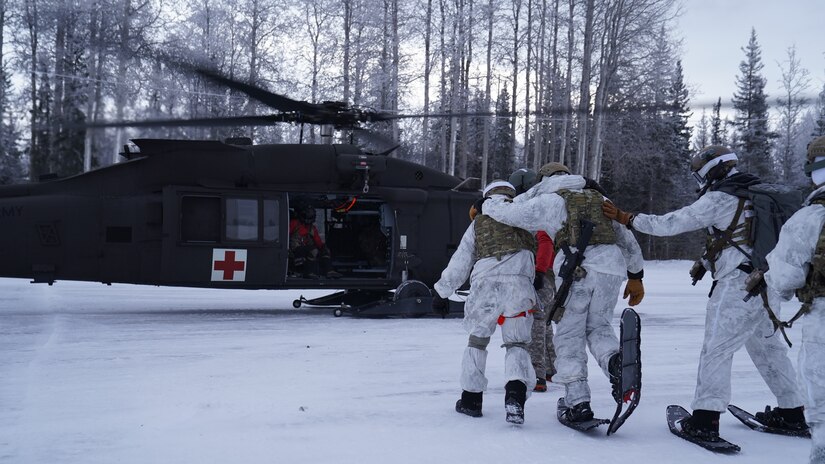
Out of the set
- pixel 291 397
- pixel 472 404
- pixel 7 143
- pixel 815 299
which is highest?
pixel 7 143

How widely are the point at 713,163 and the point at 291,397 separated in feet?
12.2

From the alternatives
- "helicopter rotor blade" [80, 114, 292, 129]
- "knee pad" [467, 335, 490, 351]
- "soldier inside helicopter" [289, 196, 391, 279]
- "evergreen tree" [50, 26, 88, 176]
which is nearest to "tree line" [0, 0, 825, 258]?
"evergreen tree" [50, 26, 88, 176]

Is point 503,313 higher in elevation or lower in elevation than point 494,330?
higher

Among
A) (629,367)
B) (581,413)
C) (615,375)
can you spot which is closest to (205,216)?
(581,413)

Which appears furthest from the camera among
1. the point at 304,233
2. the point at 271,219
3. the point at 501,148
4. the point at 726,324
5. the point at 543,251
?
the point at 501,148

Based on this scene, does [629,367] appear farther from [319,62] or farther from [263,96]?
[319,62]

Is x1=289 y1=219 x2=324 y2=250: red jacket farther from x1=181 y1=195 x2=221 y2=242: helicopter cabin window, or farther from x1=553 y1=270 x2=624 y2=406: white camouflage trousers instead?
x1=553 y1=270 x2=624 y2=406: white camouflage trousers

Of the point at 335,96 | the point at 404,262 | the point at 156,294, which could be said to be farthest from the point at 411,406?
the point at 335,96

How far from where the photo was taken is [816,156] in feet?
12.2

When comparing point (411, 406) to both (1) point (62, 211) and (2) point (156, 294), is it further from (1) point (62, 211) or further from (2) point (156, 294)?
(2) point (156, 294)

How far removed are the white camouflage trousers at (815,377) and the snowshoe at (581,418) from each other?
4.64 ft

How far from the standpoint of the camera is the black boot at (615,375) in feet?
14.4

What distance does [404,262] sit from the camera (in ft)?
35.1

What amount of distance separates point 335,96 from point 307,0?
12.3 ft
